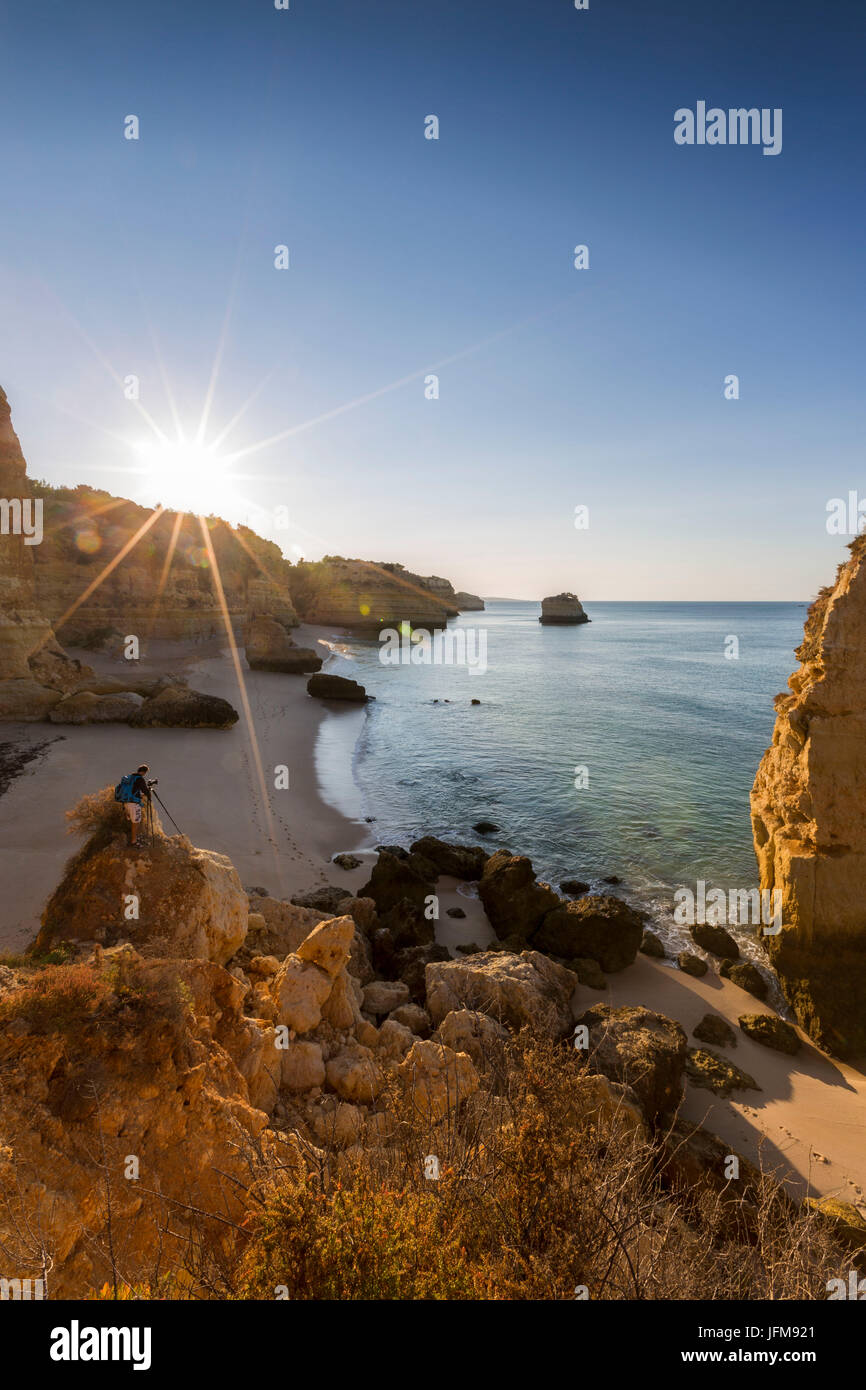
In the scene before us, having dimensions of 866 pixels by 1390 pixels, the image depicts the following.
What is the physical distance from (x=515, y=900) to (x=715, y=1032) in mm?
4160

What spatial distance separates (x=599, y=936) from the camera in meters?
10.7

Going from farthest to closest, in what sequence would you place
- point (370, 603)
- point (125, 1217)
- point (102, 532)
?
point (370, 603) → point (102, 532) → point (125, 1217)

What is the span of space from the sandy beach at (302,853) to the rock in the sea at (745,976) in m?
0.20

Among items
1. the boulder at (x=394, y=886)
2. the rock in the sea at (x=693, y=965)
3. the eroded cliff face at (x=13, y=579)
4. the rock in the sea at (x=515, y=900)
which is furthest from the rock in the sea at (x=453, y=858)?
the eroded cliff face at (x=13, y=579)

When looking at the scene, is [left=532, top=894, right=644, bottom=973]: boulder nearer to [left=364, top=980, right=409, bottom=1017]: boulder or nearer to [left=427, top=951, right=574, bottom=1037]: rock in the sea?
[left=427, top=951, right=574, bottom=1037]: rock in the sea

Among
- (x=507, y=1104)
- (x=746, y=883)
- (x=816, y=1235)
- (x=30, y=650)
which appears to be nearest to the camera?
(x=816, y=1235)

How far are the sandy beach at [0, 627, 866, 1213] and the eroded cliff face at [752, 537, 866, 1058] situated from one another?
804 millimetres

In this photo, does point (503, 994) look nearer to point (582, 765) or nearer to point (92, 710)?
point (582, 765)

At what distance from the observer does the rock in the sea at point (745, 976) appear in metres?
10.4

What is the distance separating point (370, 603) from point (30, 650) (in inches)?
2436

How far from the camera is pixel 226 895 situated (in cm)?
656

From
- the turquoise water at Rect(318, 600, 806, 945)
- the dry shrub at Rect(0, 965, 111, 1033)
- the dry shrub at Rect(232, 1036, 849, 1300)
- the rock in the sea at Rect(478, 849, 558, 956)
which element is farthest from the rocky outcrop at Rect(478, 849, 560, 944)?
the dry shrub at Rect(0, 965, 111, 1033)
